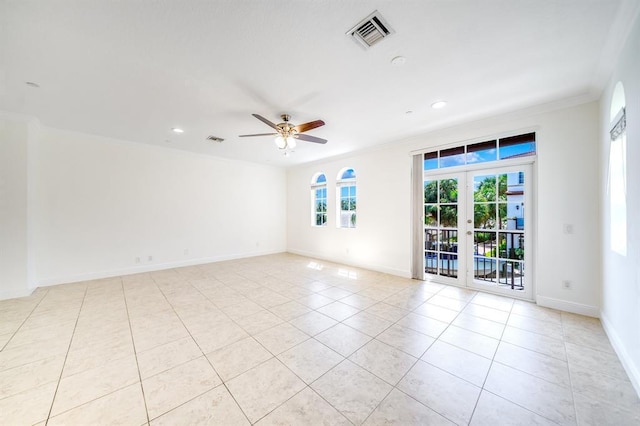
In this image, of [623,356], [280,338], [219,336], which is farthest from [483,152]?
[219,336]

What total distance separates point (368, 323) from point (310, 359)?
3.18ft

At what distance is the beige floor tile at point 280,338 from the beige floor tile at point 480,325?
191 centimetres

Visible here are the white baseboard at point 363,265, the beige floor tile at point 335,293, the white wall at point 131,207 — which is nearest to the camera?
the beige floor tile at point 335,293

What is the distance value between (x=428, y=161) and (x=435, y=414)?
4.06m

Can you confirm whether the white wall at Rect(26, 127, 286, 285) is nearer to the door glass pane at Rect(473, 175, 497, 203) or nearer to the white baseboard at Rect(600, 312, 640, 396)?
the door glass pane at Rect(473, 175, 497, 203)

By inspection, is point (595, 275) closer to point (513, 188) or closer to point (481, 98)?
point (513, 188)

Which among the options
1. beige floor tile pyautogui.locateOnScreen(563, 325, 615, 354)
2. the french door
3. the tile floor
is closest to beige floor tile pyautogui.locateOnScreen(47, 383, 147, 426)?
the tile floor

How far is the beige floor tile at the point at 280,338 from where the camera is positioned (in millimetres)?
2354

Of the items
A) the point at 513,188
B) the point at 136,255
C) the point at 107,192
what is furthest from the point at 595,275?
the point at 107,192

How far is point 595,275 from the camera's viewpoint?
298cm

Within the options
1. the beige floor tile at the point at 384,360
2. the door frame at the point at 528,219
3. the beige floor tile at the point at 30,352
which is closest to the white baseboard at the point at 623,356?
the door frame at the point at 528,219

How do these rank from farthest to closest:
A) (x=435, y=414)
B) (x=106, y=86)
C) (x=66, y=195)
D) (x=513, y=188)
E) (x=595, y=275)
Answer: (x=66, y=195), (x=513, y=188), (x=595, y=275), (x=106, y=86), (x=435, y=414)

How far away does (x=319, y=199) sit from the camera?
6973 mm

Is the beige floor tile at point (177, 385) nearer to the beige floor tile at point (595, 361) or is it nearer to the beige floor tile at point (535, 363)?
the beige floor tile at point (535, 363)
